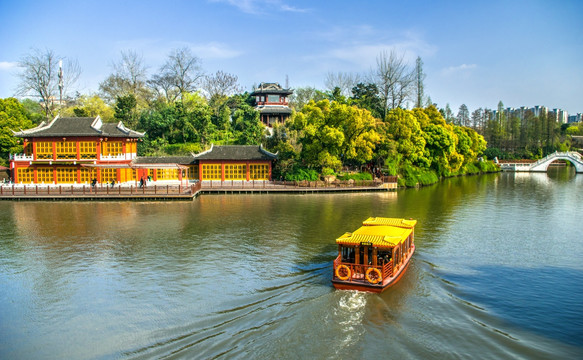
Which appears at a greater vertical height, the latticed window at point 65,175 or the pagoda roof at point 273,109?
the pagoda roof at point 273,109

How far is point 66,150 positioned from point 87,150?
2.03 meters

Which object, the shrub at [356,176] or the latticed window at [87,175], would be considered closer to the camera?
the latticed window at [87,175]

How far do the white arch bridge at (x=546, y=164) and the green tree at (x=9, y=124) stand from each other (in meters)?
78.0

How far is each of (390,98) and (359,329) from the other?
194 ft

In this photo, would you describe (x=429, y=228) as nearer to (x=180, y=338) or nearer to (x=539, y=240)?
(x=539, y=240)

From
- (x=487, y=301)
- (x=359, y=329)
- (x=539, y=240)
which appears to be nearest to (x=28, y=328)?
(x=359, y=329)

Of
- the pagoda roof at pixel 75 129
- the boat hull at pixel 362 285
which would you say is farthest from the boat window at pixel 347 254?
the pagoda roof at pixel 75 129

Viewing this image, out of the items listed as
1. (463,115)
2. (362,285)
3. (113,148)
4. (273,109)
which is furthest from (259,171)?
(463,115)

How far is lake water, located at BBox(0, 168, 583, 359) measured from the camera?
11281 millimetres

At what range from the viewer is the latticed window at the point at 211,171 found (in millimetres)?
45344

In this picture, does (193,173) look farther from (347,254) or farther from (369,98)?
(347,254)

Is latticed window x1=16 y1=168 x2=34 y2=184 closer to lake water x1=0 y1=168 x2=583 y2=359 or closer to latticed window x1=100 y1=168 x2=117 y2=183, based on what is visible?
latticed window x1=100 y1=168 x2=117 y2=183

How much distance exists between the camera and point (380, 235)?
52.6ft

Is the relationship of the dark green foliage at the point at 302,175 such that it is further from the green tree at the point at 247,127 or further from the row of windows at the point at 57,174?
the row of windows at the point at 57,174
